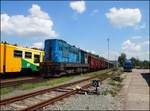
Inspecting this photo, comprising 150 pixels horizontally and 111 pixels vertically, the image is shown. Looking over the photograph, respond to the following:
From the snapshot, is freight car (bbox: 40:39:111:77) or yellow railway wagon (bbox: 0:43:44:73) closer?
yellow railway wagon (bbox: 0:43:44:73)

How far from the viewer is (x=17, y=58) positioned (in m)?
26.8

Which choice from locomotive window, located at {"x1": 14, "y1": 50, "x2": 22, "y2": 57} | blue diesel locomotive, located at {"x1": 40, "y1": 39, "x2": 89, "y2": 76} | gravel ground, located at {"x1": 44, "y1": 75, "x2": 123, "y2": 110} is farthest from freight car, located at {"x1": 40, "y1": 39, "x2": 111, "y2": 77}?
gravel ground, located at {"x1": 44, "y1": 75, "x2": 123, "y2": 110}

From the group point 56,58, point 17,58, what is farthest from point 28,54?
point 56,58

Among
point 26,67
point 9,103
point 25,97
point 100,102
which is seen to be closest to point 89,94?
point 100,102

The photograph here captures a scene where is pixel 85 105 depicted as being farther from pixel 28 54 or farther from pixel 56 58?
pixel 28 54

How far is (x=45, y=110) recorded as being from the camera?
35.0 feet

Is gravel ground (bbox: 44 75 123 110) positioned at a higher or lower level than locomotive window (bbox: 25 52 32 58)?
lower

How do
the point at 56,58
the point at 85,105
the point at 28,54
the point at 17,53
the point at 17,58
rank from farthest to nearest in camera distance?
the point at 28,54, the point at 56,58, the point at 17,53, the point at 17,58, the point at 85,105

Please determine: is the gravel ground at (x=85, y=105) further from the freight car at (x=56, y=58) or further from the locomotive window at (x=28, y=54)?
the locomotive window at (x=28, y=54)

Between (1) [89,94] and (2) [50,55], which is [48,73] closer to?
(2) [50,55]

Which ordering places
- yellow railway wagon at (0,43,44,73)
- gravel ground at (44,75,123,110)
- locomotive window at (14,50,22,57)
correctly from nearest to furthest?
gravel ground at (44,75,123,110), yellow railway wagon at (0,43,44,73), locomotive window at (14,50,22,57)

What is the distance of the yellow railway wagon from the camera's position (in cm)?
2480

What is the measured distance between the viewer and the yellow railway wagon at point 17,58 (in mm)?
24797

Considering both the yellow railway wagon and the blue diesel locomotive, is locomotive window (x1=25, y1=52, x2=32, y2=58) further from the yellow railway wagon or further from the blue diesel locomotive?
the blue diesel locomotive
